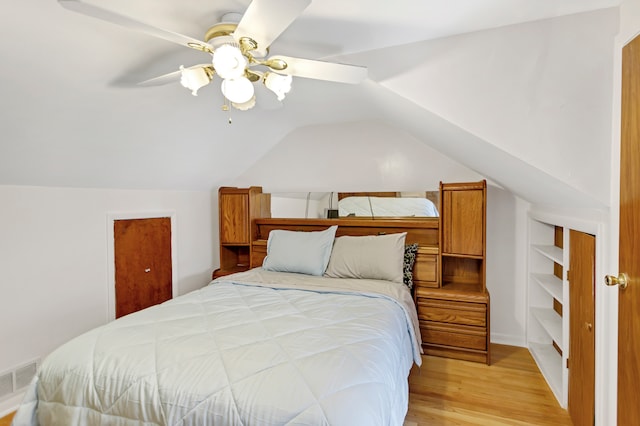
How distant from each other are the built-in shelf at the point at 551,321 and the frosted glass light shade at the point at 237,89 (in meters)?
2.51

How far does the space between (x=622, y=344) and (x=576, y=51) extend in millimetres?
1261

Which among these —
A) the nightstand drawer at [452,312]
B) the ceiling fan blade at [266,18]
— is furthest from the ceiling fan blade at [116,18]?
the nightstand drawer at [452,312]

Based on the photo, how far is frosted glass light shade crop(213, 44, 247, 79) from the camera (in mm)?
1355

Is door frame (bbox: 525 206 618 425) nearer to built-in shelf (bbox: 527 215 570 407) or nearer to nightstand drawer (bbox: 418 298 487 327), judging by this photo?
built-in shelf (bbox: 527 215 570 407)

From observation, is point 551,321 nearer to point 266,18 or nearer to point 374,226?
point 374,226

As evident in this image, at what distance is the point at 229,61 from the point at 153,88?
1103 millimetres

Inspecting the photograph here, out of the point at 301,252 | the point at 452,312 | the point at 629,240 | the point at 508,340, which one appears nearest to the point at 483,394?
the point at 452,312

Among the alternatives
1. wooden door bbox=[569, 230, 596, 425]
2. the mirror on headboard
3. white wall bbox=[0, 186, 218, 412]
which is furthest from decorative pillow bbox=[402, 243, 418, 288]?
white wall bbox=[0, 186, 218, 412]

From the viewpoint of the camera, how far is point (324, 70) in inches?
62.7

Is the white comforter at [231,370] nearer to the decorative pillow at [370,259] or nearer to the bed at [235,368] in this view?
the bed at [235,368]

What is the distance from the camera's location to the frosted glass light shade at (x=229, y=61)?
4.45ft

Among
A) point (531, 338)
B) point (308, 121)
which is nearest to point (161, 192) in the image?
point (308, 121)

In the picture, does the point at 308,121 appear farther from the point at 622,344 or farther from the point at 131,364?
the point at 622,344

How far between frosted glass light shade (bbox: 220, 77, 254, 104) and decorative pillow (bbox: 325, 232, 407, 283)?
1737 mm
